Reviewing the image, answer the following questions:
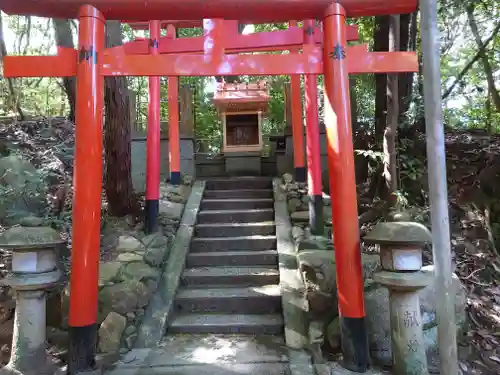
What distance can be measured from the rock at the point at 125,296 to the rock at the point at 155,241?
0.92 meters

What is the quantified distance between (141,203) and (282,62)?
3.59m

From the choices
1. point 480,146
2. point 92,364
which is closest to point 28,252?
point 92,364

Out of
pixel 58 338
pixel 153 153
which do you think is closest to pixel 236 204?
pixel 153 153

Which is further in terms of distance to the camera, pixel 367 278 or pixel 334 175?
pixel 367 278

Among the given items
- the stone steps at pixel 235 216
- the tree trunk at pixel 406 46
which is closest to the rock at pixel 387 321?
the stone steps at pixel 235 216

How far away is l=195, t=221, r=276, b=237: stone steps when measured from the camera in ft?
19.3

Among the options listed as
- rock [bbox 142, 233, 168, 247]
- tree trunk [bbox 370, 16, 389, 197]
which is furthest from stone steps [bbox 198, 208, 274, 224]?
tree trunk [bbox 370, 16, 389, 197]

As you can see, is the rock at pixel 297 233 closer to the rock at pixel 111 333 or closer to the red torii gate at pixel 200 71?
the red torii gate at pixel 200 71

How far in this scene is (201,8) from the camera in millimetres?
3680

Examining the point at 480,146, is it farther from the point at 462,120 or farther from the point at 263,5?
the point at 263,5

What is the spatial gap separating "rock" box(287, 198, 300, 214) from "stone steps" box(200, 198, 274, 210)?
1.25 ft

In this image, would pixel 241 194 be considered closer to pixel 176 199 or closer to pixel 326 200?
pixel 176 199

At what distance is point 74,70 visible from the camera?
11.6 feet

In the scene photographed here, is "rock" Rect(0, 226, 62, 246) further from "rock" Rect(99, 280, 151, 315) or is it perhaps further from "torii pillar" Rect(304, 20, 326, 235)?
"torii pillar" Rect(304, 20, 326, 235)
